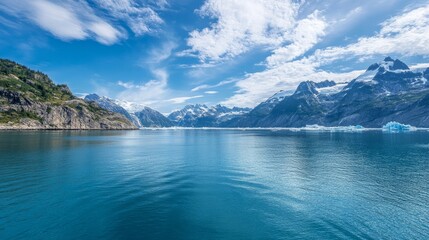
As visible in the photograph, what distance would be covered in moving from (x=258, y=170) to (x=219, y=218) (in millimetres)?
30806

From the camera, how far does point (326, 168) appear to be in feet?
202

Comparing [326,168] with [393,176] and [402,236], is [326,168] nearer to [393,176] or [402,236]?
[393,176]

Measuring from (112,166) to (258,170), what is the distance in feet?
118

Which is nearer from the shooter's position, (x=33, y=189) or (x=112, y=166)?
(x=33, y=189)

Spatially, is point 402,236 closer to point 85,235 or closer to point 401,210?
point 401,210

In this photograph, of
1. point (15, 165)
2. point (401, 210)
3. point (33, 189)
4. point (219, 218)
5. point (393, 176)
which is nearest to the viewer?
point (219, 218)

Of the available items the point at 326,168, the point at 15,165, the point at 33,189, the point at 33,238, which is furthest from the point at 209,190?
the point at 15,165

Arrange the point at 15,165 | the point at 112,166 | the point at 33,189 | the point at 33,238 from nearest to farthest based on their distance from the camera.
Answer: the point at 33,238
the point at 33,189
the point at 15,165
the point at 112,166

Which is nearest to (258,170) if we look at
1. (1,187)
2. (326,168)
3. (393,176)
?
(326,168)

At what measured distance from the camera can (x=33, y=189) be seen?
40625 mm

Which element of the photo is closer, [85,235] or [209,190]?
[85,235]

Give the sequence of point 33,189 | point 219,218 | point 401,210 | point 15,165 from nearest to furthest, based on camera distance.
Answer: point 219,218, point 401,210, point 33,189, point 15,165

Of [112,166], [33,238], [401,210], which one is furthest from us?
[112,166]

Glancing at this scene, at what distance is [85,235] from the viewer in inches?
993
